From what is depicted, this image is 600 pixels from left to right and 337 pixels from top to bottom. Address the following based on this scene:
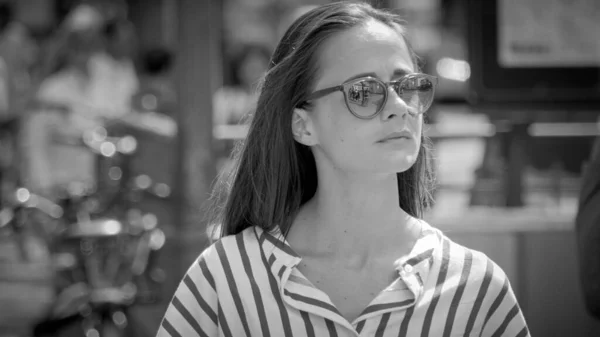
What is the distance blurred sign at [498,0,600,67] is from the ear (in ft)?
4.77

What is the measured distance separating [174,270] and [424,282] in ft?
7.96

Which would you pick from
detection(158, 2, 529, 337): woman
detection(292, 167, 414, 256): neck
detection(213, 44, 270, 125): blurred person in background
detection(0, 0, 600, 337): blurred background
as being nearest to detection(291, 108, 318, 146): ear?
detection(158, 2, 529, 337): woman

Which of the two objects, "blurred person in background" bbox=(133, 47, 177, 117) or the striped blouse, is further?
"blurred person in background" bbox=(133, 47, 177, 117)

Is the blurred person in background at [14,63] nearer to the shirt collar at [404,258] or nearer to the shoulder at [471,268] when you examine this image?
the shirt collar at [404,258]

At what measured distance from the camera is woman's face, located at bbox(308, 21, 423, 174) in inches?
61.9

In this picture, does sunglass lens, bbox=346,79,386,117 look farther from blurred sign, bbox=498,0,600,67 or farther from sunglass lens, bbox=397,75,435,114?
blurred sign, bbox=498,0,600,67

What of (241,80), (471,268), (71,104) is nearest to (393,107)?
(471,268)

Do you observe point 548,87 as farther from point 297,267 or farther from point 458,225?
point 297,267

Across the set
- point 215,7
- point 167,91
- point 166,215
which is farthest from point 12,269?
point 215,7

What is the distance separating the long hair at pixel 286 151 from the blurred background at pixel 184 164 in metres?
0.23

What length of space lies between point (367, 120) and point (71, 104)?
10.4ft

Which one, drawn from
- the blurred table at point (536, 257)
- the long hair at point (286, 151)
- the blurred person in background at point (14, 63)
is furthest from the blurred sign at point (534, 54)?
the blurred person in background at point (14, 63)

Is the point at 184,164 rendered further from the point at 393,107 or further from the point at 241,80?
the point at 241,80

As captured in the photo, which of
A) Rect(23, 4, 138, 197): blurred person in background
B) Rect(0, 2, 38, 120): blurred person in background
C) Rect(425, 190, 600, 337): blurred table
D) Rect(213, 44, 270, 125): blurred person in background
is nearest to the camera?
Rect(425, 190, 600, 337): blurred table
